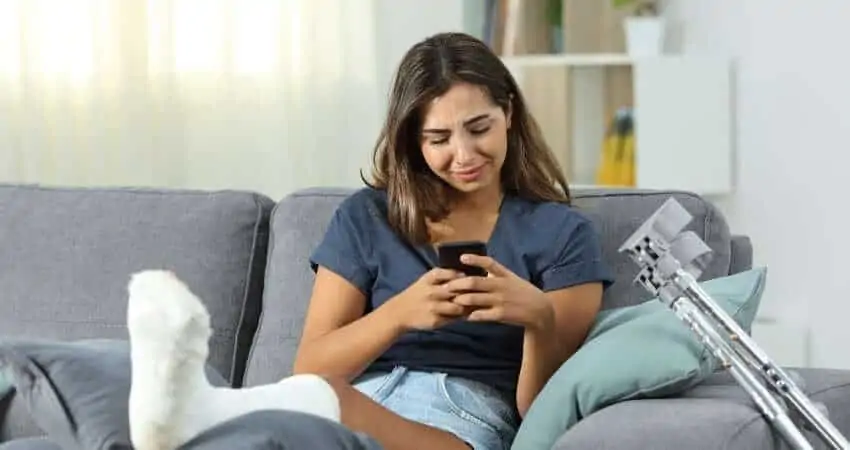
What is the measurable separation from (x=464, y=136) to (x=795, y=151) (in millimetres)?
1499

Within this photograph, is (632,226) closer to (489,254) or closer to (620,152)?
(489,254)

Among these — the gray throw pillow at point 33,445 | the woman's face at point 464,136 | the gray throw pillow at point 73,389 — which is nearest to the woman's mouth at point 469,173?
the woman's face at point 464,136

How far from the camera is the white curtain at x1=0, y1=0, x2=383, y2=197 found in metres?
3.09

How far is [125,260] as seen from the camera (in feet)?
7.79

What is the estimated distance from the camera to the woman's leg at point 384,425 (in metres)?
1.82

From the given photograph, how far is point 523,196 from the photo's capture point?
2182 mm

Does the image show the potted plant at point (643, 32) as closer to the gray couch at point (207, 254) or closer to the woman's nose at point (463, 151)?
the gray couch at point (207, 254)

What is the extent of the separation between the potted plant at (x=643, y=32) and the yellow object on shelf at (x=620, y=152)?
17cm

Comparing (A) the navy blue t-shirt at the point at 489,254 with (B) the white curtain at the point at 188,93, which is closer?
(A) the navy blue t-shirt at the point at 489,254

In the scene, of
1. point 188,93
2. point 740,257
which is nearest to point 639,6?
point 188,93

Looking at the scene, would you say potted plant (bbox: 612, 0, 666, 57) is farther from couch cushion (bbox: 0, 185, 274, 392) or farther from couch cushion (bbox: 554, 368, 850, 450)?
couch cushion (bbox: 554, 368, 850, 450)

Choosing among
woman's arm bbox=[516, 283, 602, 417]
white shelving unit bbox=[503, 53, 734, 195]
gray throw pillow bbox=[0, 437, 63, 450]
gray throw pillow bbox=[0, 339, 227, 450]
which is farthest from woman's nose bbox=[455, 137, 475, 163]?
white shelving unit bbox=[503, 53, 734, 195]

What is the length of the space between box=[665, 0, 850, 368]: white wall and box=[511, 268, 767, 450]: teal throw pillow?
1487 mm

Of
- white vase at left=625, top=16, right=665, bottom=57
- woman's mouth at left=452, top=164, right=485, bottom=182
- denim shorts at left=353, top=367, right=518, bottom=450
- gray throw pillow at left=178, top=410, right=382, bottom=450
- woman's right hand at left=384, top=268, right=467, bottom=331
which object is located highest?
white vase at left=625, top=16, right=665, bottom=57
